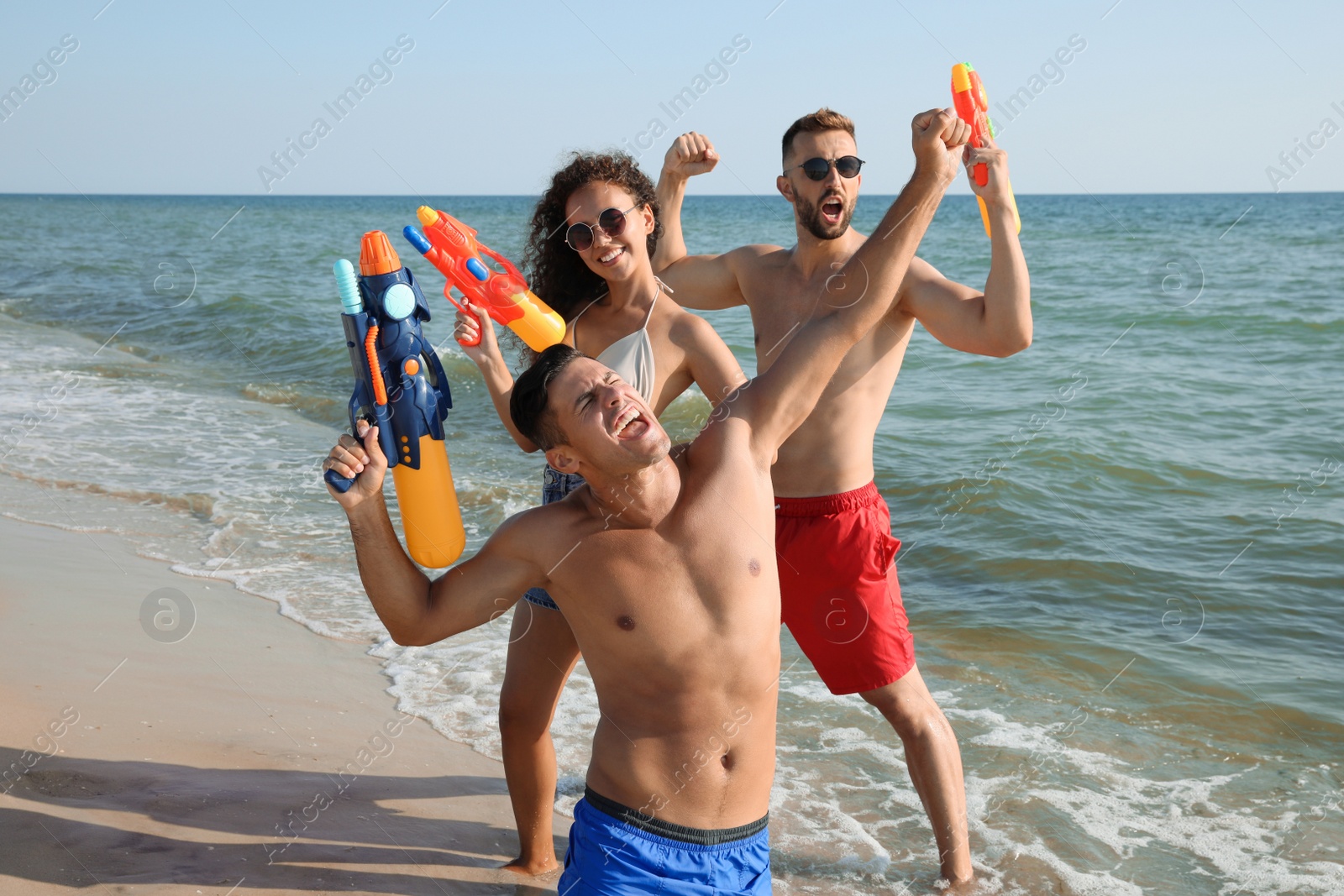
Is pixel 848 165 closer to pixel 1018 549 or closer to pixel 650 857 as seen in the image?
pixel 650 857

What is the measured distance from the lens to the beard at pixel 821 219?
3.48m

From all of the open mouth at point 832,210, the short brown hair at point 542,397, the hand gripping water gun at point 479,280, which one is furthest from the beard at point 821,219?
the short brown hair at point 542,397

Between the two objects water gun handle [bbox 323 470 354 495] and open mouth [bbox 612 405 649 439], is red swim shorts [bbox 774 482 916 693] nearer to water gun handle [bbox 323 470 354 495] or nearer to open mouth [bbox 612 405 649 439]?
open mouth [bbox 612 405 649 439]

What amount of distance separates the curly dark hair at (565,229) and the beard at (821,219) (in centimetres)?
48

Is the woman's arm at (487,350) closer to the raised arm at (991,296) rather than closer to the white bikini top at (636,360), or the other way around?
the white bikini top at (636,360)

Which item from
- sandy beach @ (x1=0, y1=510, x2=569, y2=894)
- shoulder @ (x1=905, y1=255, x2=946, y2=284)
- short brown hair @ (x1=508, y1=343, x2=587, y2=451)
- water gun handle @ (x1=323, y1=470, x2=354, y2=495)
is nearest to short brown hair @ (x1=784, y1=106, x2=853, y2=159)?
shoulder @ (x1=905, y1=255, x2=946, y2=284)

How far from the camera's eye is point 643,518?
2.35 metres

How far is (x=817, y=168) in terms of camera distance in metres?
3.41

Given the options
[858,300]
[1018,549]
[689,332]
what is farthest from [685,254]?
[1018,549]

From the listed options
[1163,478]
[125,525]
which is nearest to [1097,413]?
[1163,478]

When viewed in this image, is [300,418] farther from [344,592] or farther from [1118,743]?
[1118,743]

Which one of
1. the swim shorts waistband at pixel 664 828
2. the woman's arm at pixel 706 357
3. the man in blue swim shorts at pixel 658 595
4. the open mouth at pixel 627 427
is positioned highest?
the woman's arm at pixel 706 357

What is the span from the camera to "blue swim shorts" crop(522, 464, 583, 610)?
3105 millimetres

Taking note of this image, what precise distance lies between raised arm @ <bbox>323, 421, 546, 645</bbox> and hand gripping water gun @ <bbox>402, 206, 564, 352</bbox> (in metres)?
0.69
